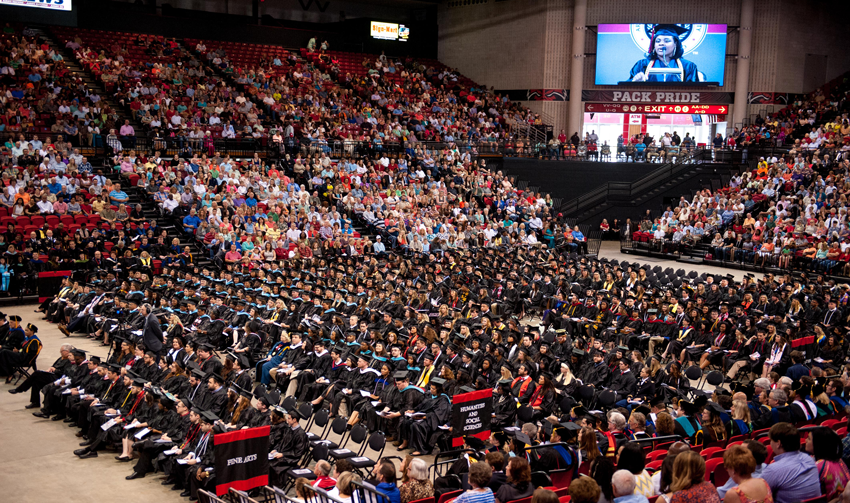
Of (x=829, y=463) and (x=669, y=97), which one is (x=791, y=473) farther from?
(x=669, y=97)

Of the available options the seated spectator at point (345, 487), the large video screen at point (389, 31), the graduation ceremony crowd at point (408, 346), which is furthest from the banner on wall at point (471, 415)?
the large video screen at point (389, 31)

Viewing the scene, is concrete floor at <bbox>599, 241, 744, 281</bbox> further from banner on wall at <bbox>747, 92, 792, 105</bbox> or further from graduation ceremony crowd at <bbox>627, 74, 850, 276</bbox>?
banner on wall at <bbox>747, 92, 792, 105</bbox>

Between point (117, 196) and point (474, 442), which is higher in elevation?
point (117, 196)

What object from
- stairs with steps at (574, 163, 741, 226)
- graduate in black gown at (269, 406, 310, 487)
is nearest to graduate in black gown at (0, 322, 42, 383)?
graduate in black gown at (269, 406, 310, 487)

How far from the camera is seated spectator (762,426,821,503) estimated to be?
6.01 m

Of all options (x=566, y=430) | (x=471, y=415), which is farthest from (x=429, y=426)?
(x=566, y=430)

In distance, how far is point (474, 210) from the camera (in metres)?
28.3

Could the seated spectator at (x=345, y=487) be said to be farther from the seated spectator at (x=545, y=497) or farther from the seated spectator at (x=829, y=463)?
the seated spectator at (x=829, y=463)

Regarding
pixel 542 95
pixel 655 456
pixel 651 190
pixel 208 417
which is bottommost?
pixel 208 417

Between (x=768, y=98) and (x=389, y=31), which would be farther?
(x=389, y=31)

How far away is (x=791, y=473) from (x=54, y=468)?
8.91 metres

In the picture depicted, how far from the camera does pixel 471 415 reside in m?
10.0

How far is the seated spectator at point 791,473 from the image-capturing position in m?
6.01

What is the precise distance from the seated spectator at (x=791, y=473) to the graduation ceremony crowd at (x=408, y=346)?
0.02 meters
